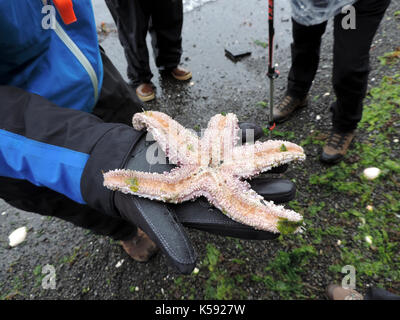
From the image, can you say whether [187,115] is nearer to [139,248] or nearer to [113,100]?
[113,100]

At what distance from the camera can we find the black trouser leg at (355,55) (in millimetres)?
2121

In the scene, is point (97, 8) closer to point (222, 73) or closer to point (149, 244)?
point (222, 73)

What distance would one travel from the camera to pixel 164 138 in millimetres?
1532

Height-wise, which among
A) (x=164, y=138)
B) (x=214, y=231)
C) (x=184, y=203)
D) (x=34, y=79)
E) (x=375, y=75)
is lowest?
(x=375, y=75)

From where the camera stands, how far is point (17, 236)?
302 cm

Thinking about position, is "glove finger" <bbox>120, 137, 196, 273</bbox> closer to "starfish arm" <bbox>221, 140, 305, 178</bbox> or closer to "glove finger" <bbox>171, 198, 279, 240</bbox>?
"glove finger" <bbox>171, 198, 279, 240</bbox>

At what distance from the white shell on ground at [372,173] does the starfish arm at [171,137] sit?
219cm

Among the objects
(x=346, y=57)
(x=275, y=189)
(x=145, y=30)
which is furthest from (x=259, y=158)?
(x=145, y=30)

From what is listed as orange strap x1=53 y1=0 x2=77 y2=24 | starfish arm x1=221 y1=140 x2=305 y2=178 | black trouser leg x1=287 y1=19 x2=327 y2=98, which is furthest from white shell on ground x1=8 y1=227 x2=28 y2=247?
black trouser leg x1=287 y1=19 x2=327 y2=98

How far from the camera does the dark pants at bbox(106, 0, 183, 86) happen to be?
359 cm

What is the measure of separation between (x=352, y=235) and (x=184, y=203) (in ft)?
6.16

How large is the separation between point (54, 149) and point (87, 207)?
2.33 ft

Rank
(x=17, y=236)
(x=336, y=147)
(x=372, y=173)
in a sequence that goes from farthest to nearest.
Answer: (x=17, y=236)
(x=336, y=147)
(x=372, y=173)
